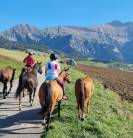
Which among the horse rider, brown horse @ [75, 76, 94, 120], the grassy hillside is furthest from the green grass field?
the horse rider

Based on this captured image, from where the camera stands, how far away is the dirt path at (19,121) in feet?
52.1

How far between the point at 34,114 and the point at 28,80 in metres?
2.33

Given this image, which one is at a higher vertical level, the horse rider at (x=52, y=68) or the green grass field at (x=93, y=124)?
the horse rider at (x=52, y=68)

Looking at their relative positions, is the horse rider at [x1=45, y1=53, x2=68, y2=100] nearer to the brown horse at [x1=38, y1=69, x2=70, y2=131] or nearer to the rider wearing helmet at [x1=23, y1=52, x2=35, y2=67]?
the brown horse at [x1=38, y1=69, x2=70, y2=131]

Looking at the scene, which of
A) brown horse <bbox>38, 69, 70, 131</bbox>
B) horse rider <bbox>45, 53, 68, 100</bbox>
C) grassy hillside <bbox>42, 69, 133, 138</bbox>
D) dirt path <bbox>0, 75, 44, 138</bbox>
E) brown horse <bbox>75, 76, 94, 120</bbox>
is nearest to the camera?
brown horse <bbox>38, 69, 70, 131</bbox>

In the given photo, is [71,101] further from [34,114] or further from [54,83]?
[54,83]

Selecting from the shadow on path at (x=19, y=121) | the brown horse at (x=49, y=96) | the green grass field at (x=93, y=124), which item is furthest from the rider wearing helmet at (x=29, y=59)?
the brown horse at (x=49, y=96)

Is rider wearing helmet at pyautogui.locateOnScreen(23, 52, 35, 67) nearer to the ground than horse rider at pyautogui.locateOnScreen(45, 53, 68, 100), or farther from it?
farther from it

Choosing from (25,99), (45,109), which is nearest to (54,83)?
(45,109)

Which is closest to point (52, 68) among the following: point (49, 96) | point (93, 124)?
point (49, 96)

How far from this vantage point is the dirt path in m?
15.9

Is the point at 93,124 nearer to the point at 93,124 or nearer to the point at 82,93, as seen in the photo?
the point at 93,124

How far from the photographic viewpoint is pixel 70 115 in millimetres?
A: 19484

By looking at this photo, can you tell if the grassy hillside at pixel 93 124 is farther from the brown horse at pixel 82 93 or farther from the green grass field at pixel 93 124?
the brown horse at pixel 82 93
